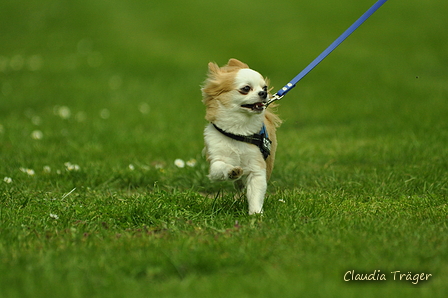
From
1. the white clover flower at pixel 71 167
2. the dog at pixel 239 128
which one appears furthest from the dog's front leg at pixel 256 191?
the white clover flower at pixel 71 167

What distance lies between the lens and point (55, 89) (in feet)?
36.0

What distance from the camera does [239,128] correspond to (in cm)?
450

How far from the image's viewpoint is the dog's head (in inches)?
173

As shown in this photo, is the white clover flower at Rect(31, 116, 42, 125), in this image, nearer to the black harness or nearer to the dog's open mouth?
the black harness

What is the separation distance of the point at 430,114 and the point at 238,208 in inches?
191

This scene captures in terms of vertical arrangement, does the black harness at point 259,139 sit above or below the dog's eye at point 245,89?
below

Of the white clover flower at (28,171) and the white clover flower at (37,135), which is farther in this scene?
the white clover flower at (37,135)

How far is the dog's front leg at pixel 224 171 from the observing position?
13.9ft

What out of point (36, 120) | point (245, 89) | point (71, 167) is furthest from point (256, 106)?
point (36, 120)

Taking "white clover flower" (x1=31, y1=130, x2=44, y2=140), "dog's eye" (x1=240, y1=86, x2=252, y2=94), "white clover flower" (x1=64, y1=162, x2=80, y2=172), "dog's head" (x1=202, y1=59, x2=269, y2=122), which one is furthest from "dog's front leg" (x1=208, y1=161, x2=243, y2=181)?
"white clover flower" (x1=31, y1=130, x2=44, y2=140)

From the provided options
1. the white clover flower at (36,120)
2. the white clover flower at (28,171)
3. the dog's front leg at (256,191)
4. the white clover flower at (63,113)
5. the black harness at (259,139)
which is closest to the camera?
the dog's front leg at (256,191)

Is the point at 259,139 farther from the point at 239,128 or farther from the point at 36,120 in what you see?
the point at 36,120

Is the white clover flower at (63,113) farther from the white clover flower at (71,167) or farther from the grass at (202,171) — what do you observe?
Answer: the white clover flower at (71,167)

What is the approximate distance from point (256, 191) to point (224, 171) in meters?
0.32
